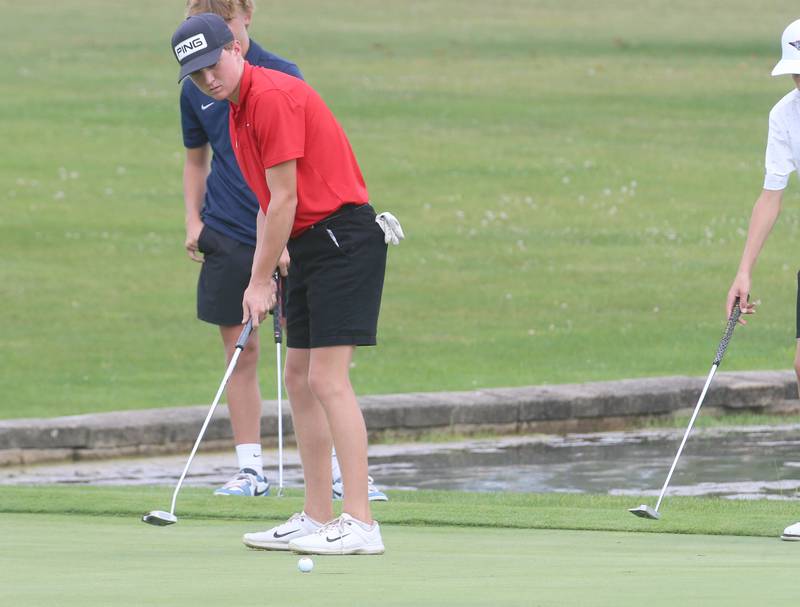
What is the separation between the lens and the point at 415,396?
12.4m

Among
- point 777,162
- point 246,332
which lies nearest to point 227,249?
point 246,332

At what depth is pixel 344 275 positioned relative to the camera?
21.7 feet

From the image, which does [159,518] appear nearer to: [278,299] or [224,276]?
[278,299]

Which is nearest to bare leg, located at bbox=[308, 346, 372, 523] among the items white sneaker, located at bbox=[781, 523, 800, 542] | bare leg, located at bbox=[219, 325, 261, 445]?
white sneaker, located at bbox=[781, 523, 800, 542]

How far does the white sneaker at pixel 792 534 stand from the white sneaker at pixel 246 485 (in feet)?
9.01

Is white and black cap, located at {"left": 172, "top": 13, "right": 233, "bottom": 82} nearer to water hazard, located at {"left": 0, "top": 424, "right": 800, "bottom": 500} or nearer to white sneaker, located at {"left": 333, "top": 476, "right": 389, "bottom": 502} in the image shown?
white sneaker, located at {"left": 333, "top": 476, "right": 389, "bottom": 502}

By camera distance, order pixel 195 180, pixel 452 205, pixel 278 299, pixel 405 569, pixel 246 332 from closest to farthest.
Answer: pixel 405 569 < pixel 246 332 < pixel 278 299 < pixel 195 180 < pixel 452 205

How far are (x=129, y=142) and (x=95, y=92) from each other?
5101 mm

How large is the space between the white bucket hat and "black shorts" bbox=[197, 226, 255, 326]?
2825 millimetres

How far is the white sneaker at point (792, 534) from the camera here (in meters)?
6.82

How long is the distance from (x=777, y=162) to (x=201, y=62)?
93.2 inches

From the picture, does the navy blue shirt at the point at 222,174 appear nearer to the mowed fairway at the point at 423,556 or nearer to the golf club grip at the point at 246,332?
the mowed fairway at the point at 423,556

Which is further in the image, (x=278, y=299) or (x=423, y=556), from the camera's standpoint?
(x=278, y=299)

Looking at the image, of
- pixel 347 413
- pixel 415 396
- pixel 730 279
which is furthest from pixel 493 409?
pixel 730 279
